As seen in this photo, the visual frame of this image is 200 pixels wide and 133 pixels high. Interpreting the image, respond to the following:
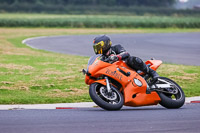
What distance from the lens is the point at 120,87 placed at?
8.38m

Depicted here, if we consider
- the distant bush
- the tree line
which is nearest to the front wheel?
the distant bush

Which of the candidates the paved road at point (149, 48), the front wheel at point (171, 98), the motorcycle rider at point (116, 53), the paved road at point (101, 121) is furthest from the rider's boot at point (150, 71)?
the paved road at point (149, 48)

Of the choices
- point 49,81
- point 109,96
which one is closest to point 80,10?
point 49,81

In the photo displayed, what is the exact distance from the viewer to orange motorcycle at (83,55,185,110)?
7980 millimetres

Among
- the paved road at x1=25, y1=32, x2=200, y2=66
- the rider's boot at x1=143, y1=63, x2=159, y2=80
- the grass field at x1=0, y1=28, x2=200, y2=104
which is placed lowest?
Answer: the paved road at x1=25, y1=32, x2=200, y2=66

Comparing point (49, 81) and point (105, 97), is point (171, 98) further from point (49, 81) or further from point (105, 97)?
point (49, 81)

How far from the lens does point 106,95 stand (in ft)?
26.2

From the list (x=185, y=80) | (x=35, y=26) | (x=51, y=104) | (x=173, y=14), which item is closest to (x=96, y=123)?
(x=51, y=104)

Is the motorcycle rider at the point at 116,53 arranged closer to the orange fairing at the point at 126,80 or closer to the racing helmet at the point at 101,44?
the racing helmet at the point at 101,44

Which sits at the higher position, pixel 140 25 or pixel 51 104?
pixel 51 104

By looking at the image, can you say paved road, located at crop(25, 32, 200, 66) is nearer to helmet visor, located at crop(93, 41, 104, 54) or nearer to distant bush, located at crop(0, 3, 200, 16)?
helmet visor, located at crop(93, 41, 104, 54)

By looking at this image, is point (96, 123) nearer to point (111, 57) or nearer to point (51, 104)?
point (111, 57)

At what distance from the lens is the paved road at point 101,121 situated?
6258mm

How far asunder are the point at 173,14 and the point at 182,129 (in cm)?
8888
